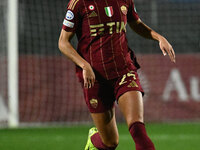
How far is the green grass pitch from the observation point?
751cm

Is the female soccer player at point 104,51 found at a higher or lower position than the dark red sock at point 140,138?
higher

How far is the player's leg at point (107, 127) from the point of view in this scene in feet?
15.9

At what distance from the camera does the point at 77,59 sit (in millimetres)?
4457

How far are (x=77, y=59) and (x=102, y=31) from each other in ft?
1.20

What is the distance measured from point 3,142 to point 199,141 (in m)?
2.84

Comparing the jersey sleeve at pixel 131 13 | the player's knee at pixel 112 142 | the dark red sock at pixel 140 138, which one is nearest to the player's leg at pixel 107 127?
the player's knee at pixel 112 142

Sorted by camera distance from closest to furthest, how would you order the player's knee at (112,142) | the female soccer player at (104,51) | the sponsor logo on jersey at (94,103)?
the female soccer player at (104,51)
the sponsor logo on jersey at (94,103)
the player's knee at (112,142)

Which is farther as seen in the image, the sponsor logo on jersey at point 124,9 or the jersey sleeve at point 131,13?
the jersey sleeve at point 131,13

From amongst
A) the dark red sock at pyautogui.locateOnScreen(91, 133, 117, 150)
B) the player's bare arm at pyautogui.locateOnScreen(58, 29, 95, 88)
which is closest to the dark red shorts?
the player's bare arm at pyautogui.locateOnScreen(58, 29, 95, 88)

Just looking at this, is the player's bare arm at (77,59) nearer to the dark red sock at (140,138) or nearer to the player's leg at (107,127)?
the dark red sock at (140,138)

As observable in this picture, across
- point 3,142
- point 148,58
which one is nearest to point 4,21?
point 148,58

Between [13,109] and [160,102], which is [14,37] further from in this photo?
[160,102]

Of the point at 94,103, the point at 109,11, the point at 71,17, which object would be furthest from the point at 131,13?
the point at 94,103

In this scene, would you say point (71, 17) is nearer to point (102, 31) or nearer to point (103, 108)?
point (102, 31)
